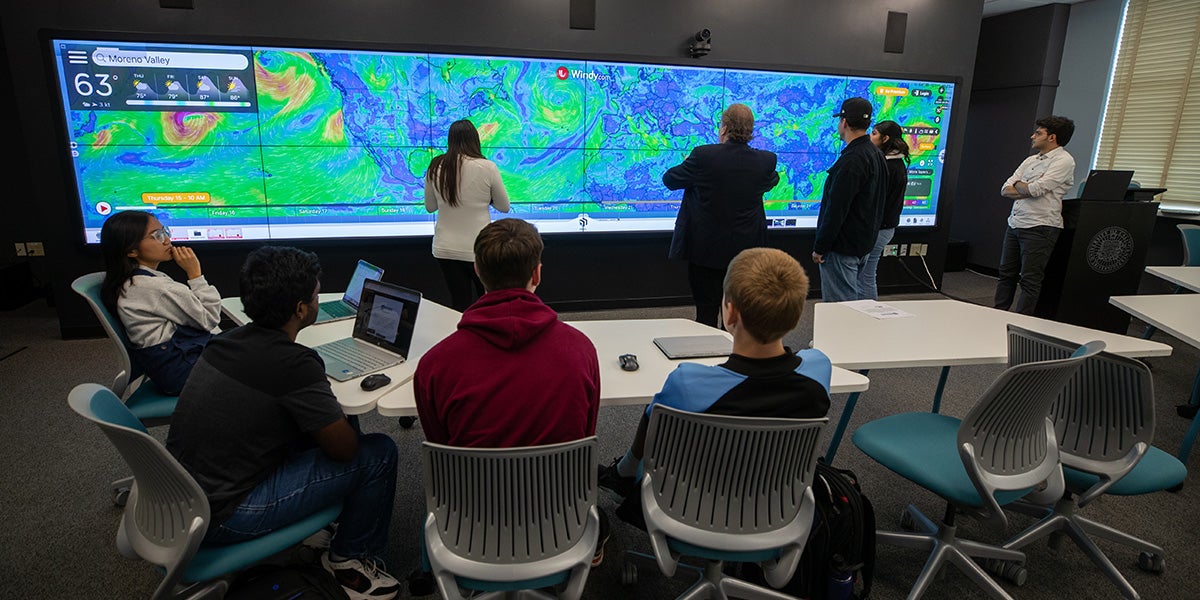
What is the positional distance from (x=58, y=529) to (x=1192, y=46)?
8007 millimetres

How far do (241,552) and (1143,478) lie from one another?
8.31 ft

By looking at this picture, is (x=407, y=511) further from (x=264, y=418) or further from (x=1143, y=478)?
(x=1143, y=478)

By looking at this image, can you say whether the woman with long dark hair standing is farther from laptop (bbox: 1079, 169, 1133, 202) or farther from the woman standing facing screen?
the woman standing facing screen

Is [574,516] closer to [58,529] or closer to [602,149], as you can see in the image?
[58,529]

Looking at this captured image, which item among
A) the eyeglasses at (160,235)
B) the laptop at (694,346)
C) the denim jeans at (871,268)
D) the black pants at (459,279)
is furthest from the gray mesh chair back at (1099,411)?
the eyeglasses at (160,235)

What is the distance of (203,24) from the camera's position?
12.7 ft

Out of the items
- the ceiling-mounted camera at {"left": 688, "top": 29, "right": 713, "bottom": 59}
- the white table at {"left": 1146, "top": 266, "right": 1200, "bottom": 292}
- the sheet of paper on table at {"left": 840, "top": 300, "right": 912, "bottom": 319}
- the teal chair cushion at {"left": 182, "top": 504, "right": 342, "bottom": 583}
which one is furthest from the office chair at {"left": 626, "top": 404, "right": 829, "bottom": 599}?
the ceiling-mounted camera at {"left": 688, "top": 29, "right": 713, "bottom": 59}

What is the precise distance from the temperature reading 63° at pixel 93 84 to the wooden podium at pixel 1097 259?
6267 mm

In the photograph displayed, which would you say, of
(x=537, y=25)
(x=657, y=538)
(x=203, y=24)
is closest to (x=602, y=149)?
(x=537, y=25)

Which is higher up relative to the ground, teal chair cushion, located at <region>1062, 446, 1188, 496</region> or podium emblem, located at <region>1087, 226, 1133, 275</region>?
podium emblem, located at <region>1087, 226, 1133, 275</region>

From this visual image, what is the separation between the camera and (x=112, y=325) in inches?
84.4

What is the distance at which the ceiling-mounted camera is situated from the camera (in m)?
4.48

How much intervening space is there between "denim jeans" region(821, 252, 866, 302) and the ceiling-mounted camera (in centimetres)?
183

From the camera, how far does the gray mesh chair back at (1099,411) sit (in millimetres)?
1751
